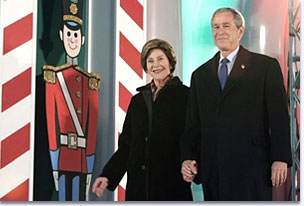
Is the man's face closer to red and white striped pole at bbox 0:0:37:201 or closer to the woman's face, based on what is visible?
the woman's face

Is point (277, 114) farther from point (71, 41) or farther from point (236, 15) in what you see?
point (71, 41)

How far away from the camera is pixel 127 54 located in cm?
229

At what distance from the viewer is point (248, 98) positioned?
86.5 inches

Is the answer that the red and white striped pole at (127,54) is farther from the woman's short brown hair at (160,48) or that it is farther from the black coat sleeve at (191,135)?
the black coat sleeve at (191,135)

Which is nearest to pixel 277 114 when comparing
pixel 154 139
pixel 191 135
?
pixel 191 135

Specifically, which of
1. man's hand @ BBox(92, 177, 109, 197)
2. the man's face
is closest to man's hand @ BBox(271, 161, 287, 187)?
the man's face

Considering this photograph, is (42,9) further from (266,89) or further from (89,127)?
(266,89)

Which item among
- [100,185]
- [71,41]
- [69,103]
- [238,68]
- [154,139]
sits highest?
Answer: [71,41]

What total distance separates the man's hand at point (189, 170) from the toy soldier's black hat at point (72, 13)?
0.59 m

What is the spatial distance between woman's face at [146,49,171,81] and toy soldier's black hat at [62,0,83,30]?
27cm

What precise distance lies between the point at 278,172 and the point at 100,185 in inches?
23.3

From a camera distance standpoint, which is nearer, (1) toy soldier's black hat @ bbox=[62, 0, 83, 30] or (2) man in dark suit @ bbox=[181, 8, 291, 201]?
(2) man in dark suit @ bbox=[181, 8, 291, 201]

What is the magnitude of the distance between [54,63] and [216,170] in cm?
65

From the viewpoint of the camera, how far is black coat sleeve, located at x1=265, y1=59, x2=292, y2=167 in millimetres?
2176
